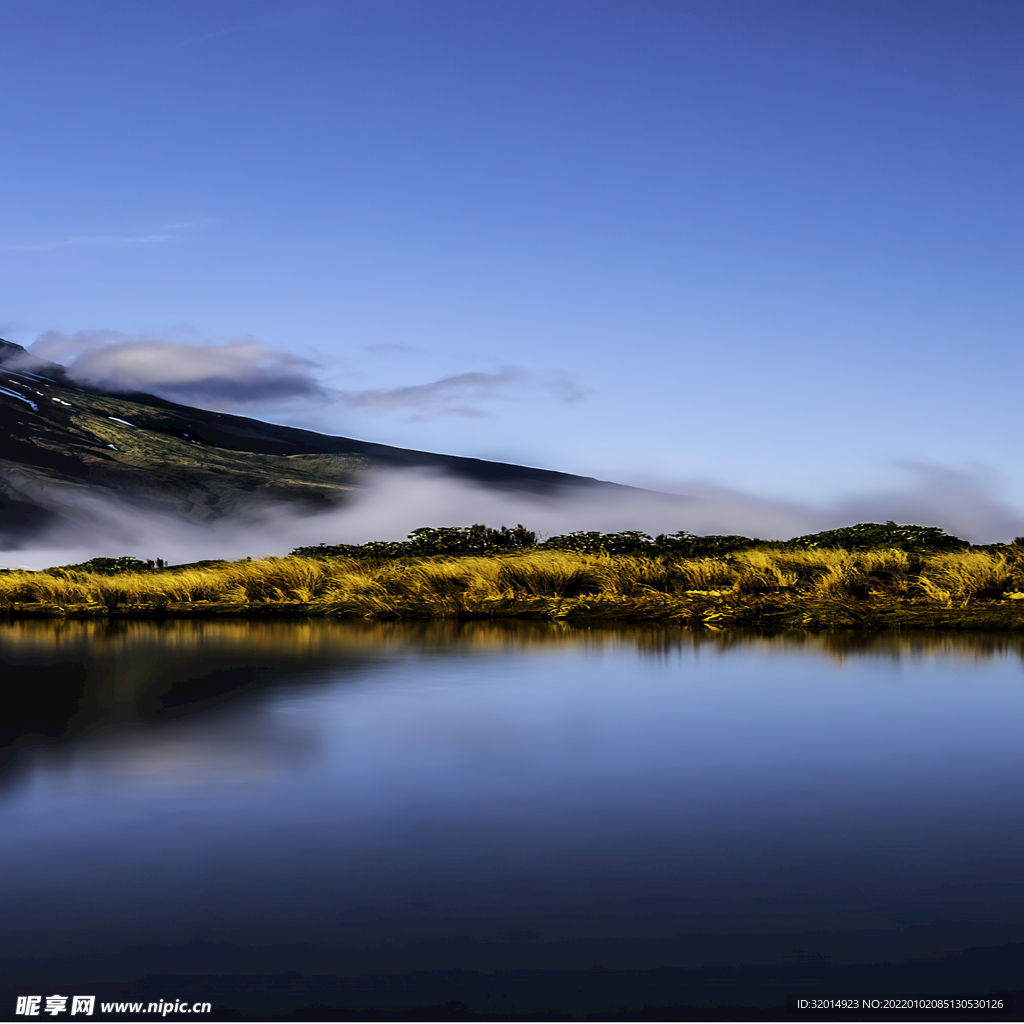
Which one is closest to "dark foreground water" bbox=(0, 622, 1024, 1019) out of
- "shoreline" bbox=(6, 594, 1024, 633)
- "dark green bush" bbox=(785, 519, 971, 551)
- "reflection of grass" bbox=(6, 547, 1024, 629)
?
"shoreline" bbox=(6, 594, 1024, 633)

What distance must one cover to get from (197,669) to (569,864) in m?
6.03

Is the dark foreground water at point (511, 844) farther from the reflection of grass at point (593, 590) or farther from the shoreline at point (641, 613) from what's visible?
the reflection of grass at point (593, 590)

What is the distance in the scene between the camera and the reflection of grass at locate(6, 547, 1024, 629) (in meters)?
13.4

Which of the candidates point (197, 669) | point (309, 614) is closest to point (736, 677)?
point (197, 669)

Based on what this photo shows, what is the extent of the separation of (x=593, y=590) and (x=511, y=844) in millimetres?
12906

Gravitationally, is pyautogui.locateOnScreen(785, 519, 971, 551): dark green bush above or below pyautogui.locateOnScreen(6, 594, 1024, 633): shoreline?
above

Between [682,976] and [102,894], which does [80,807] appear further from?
[682,976]

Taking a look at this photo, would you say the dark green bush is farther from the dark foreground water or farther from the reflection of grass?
the dark foreground water

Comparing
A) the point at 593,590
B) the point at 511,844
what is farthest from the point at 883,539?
the point at 511,844

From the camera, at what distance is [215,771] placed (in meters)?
4.43

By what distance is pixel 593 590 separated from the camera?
1617 cm

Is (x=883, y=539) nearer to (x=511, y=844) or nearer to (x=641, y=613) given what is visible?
(x=641, y=613)

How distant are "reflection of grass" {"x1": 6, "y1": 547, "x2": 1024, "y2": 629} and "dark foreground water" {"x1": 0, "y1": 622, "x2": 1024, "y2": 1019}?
21.1ft

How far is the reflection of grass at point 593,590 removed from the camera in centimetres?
1341
